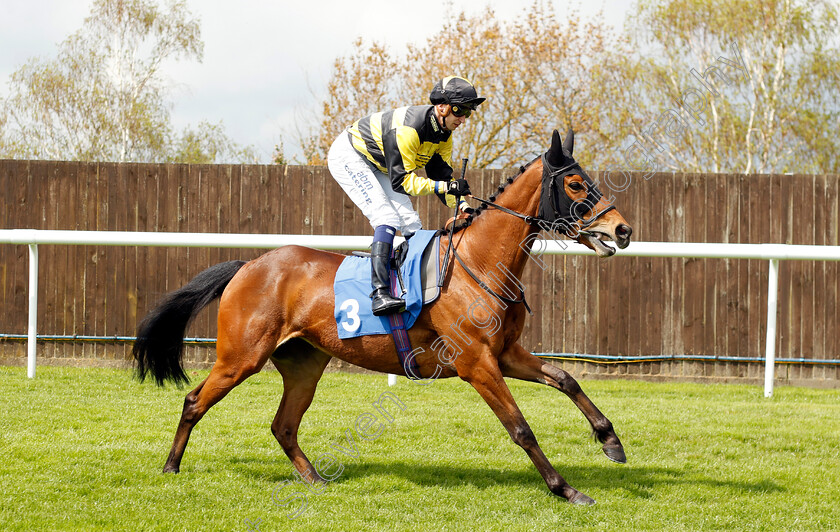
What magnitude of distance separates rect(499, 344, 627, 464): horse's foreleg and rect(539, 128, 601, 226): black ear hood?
0.80m

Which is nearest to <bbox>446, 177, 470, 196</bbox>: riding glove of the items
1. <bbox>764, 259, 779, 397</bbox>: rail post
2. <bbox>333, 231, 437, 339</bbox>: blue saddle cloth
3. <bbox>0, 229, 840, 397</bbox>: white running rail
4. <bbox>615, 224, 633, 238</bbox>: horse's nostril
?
<bbox>333, 231, 437, 339</bbox>: blue saddle cloth

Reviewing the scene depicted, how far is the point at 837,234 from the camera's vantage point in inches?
335

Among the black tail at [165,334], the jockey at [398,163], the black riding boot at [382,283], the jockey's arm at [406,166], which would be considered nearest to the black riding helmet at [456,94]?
the jockey at [398,163]

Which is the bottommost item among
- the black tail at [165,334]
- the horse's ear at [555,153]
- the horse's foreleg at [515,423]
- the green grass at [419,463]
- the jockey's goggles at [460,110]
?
the green grass at [419,463]

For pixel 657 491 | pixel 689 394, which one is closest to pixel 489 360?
pixel 657 491

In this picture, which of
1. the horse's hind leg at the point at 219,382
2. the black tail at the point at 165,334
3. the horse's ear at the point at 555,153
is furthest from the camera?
the black tail at the point at 165,334

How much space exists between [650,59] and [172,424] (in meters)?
17.2

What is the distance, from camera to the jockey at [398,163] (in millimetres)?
4418

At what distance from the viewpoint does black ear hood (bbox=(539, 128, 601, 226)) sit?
426cm

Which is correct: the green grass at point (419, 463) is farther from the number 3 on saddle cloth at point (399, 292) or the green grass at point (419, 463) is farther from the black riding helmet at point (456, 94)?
the black riding helmet at point (456, 94)

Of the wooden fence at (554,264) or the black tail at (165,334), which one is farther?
the wooden fence at (554,264)

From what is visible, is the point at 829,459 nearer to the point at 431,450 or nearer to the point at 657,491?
the point at 657,491

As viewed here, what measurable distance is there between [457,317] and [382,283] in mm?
457

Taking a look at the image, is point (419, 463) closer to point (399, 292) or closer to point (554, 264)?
point (399, 292)
